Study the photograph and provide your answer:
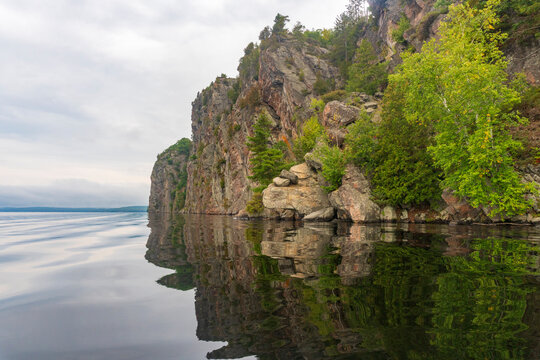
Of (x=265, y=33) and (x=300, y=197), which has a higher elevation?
(x=265, y=33)

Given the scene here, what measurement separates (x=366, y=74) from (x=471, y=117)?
3033 centimetres

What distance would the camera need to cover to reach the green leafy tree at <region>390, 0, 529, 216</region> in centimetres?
1515

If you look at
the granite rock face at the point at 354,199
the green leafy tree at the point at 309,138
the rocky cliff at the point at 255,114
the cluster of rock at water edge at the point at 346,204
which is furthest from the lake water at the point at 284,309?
the rocky cliff at the point at 255,114

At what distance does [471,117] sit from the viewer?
1642 cm

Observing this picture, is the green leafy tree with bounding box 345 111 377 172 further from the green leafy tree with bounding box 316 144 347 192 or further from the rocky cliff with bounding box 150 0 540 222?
the rocky cliff with bounding box 150 0 540 222

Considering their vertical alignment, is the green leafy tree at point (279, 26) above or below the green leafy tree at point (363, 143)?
above

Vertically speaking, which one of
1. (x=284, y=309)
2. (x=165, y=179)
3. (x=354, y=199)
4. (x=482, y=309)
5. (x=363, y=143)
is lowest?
(x=284, y=309)

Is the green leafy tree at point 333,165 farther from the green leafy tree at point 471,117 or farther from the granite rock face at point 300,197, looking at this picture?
the green leafy tree at point 471,117

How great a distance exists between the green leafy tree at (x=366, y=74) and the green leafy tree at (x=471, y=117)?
23266mm

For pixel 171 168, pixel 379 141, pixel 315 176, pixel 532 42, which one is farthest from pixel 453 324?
pixel 171 168

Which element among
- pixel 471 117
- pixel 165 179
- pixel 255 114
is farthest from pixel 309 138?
pixel 165 179

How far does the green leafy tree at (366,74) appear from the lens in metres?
42.8

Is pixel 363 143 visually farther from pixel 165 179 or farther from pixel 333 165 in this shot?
pixel 165 179

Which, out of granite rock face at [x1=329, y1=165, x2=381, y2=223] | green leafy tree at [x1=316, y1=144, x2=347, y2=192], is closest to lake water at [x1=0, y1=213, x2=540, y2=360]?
granite rock face at [x1=329, y1=165, x2=381, y2=223]
